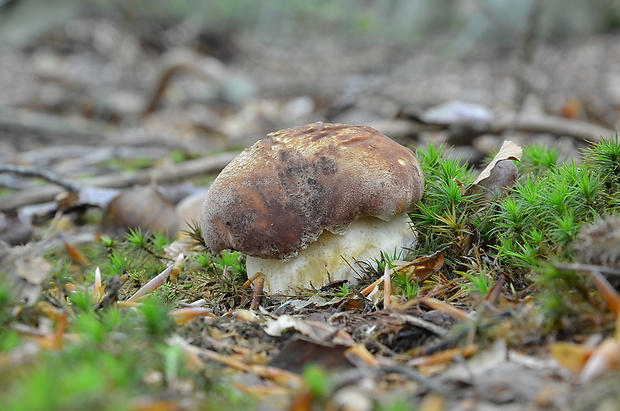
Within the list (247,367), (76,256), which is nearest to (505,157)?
(247,367)

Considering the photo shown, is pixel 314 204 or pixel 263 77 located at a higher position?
pixel 314 204

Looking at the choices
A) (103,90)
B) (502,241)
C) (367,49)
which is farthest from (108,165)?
(367,49)

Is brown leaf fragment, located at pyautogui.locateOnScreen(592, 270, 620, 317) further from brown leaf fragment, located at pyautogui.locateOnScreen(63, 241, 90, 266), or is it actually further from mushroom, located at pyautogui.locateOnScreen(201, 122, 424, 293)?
brown leaf fragment, located at pyautogui.locateOnScreen(63, 241, 90, 266)

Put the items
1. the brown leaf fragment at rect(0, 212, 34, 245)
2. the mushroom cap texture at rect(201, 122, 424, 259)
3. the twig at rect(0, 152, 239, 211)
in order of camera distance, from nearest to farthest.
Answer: the mushroom cap texture at rect(201, 122, 424, 259)
the brown leaf fragment at rect(0, 212, 34, 245)
the twig at rect(0, 152, 239, 211)

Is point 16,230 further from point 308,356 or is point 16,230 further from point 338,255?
point 308,356

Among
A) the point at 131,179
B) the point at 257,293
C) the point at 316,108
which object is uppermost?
the point at 257,293

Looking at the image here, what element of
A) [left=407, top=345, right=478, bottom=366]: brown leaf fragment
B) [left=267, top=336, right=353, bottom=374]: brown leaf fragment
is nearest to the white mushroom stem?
[left=267, top=336, right=353, bottom=374]: brown leaf fragment

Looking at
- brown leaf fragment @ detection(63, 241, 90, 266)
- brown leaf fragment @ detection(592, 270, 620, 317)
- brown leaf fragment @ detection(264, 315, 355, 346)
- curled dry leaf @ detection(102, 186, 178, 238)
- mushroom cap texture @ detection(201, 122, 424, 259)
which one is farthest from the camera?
curled dry leaf @ detection(102, 186, 178, 238)

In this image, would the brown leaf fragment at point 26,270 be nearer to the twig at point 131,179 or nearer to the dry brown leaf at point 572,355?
the dry brown leaf at point 572,355
